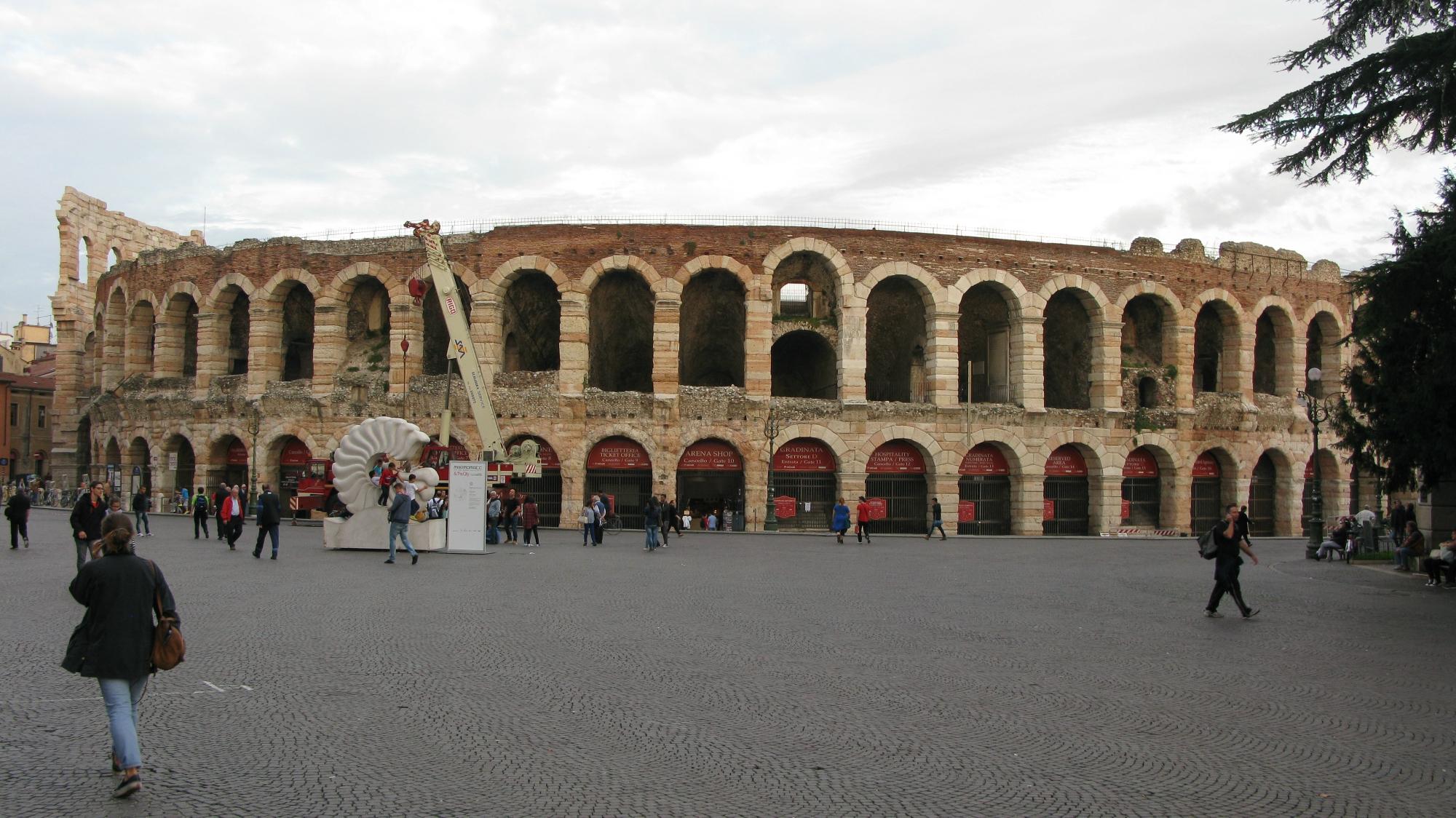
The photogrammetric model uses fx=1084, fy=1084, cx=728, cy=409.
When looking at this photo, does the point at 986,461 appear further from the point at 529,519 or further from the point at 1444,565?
the point at 1444,565

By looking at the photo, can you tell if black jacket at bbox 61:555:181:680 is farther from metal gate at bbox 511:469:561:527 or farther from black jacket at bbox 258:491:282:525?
metal gate at bbox 511:469:561:527

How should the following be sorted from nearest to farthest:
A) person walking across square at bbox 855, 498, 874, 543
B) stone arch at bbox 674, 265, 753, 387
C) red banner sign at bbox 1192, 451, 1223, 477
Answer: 1. person walking across square at bbox 855, 498, 874, 543
2. stone arch at bbox 674, 265, 753, 387
3. red banner sign at bbox 1192, 451, 1223, 477

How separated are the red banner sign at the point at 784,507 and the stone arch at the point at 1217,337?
50.8 ft

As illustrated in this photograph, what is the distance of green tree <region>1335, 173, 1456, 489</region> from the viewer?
15.8 metres

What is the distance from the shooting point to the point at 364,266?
37.0m

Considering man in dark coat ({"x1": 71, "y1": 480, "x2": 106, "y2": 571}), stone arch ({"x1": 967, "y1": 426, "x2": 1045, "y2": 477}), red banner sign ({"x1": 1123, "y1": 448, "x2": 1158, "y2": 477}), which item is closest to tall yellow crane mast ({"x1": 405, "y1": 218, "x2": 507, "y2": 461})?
stone arch ({"x1": 967, "y1": 426, "x2": 1045, "y2": 477})

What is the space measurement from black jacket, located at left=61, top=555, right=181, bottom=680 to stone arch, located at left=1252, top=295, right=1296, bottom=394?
39884 mm

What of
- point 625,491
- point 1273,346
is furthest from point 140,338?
point 1273,346

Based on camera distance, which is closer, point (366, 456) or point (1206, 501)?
point (366, 456)

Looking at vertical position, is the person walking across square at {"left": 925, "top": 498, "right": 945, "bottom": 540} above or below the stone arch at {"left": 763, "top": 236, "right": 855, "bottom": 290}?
below

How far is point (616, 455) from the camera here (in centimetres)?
3534

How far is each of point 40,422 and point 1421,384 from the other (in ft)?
233

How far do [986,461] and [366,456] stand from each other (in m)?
21.3

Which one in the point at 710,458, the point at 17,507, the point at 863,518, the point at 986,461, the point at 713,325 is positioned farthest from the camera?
the point at 713,325
